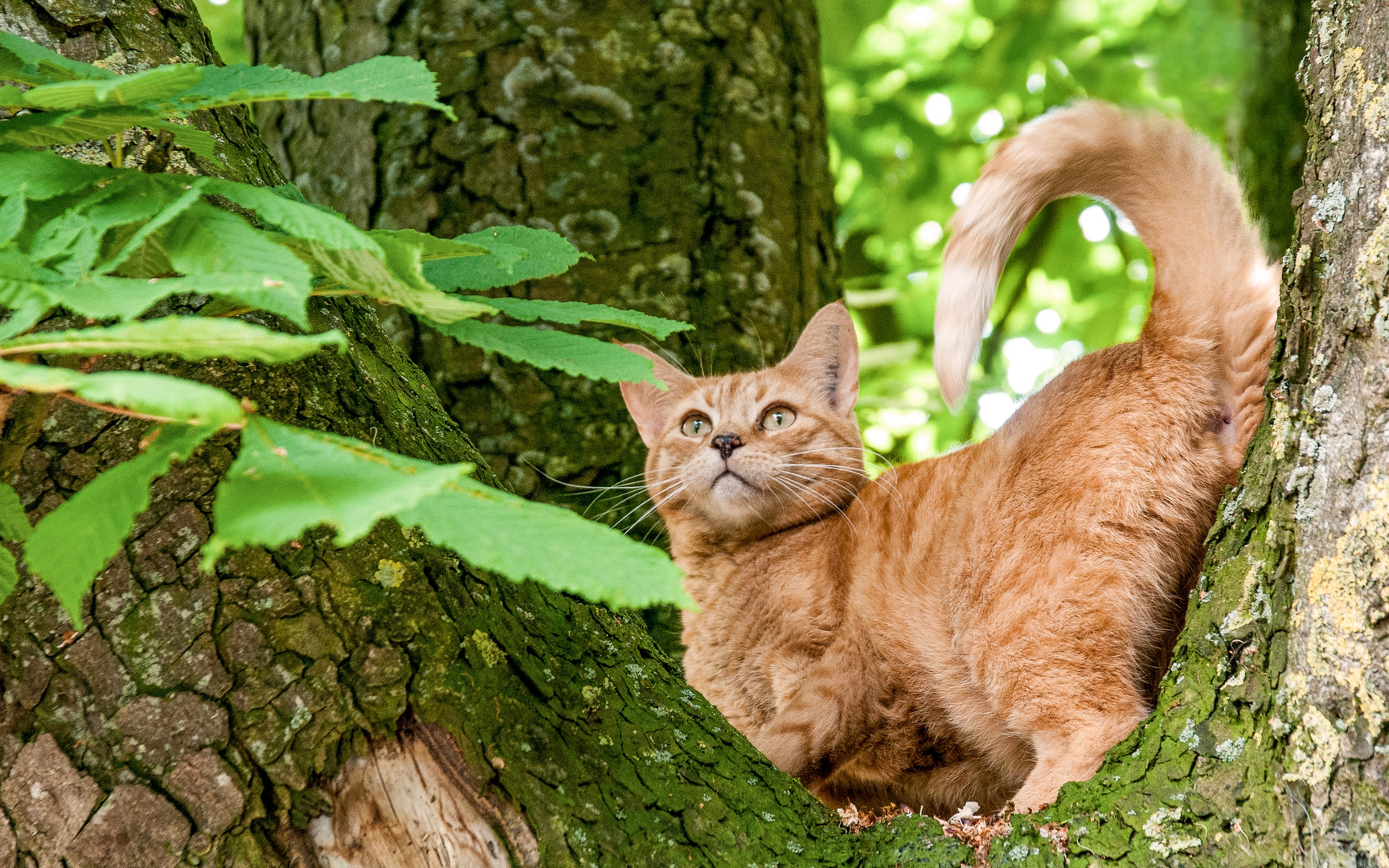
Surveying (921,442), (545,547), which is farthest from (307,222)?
(921,442)

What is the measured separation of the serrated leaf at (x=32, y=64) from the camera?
3.57ft

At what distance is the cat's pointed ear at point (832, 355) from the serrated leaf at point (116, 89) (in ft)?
7.29

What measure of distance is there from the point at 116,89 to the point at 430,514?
1.66 ft

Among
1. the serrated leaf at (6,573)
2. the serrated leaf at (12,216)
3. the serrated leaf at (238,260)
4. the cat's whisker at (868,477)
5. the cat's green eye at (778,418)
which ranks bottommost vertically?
the cat's whisker at (868,477)

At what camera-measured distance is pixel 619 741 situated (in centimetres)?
148

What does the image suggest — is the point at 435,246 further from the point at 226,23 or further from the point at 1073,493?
the point at 226,23

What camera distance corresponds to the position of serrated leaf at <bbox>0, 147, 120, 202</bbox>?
1022mm

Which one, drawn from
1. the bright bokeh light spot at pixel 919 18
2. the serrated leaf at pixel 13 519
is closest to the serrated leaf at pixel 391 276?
the serrated leaf at pixel 13 519

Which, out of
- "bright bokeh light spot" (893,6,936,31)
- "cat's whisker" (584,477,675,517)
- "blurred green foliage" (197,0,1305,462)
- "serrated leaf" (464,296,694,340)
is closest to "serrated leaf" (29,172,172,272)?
"serrated leaf" (464,296,694,340)

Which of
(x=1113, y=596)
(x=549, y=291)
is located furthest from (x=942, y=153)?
(x=1113, y=596)

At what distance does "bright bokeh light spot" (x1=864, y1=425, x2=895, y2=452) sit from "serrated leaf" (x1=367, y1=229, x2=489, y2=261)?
14.2 feet

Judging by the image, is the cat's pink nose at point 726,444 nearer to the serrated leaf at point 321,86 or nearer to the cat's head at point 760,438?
the cat's head at point 760,438

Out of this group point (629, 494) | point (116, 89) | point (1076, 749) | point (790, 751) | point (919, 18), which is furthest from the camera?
point (919, 18)

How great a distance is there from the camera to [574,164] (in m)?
2.97
